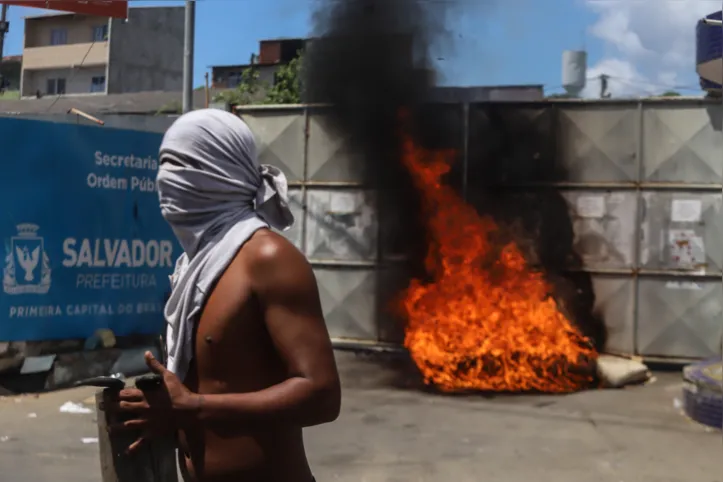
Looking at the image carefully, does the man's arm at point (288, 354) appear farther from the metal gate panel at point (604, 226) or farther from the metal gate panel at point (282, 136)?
the metal gate panel at point (282, 136)

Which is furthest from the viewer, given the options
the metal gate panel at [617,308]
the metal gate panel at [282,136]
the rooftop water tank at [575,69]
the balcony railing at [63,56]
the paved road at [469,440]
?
the balcony railing at [63,56]

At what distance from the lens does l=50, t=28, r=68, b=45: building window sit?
41812 millimetres

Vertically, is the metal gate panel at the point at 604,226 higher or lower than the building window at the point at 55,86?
lower

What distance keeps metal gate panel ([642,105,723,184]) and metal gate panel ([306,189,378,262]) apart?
132 inches

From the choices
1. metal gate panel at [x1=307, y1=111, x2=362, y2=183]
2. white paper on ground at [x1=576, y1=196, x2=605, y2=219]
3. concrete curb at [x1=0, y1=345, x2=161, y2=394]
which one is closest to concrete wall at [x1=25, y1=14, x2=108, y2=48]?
metal gate panel at [x1=307, y1=111, x2=362, y2=183]

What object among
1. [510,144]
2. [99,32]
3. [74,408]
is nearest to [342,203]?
[510,144]

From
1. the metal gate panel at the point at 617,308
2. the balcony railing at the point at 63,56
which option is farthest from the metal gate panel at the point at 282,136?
the balcony railing at the point at 63,56

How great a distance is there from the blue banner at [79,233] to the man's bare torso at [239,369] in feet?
20.1

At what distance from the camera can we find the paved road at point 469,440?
17.5 feet

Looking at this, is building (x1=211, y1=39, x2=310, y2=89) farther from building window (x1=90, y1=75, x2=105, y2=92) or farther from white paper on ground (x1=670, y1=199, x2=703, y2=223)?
white paper on ground (x1=670, y1=199, x2=703, y2=223)

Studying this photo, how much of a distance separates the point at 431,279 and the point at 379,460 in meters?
4.04

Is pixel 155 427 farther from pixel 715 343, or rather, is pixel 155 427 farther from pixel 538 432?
pixel 715 343

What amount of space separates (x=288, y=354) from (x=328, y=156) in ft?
27.7

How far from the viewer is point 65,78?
40.6 meters
